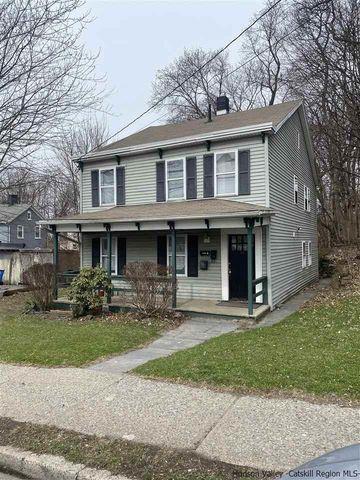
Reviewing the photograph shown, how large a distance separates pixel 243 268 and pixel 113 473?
32.7 ft

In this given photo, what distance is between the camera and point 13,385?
570 cm

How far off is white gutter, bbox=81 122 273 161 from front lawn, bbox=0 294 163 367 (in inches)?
248

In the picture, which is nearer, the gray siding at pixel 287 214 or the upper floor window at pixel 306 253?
the gray siding at pixel 287 214

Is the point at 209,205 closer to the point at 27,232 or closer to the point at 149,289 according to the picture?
the point at 149,289

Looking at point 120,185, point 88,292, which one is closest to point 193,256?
point 88,292

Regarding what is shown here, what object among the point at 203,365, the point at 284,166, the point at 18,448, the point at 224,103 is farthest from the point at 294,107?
the point at 18,448

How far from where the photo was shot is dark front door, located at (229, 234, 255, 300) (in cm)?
1288

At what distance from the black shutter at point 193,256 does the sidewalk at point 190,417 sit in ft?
25.8

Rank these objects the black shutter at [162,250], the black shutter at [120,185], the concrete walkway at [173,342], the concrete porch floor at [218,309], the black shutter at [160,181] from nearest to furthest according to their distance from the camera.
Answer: the concrete walkway at [173,342] → the concrete porch floor at [218,309] → the black shutter at [162,250] → the black shutter at [160,181] → the black shutter at [120,185]

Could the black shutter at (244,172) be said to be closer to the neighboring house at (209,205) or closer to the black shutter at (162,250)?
the neighboring house at (209,205)

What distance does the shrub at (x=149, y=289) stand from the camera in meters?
10.9

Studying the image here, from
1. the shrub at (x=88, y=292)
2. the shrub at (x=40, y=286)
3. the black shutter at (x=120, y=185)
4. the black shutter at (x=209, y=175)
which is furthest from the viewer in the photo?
the black shutter at (x=120, y=185)

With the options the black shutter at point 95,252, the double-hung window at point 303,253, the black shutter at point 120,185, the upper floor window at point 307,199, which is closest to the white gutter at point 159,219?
the black shutter at point 95,252

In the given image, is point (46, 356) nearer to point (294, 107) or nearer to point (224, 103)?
point (294, 107)
